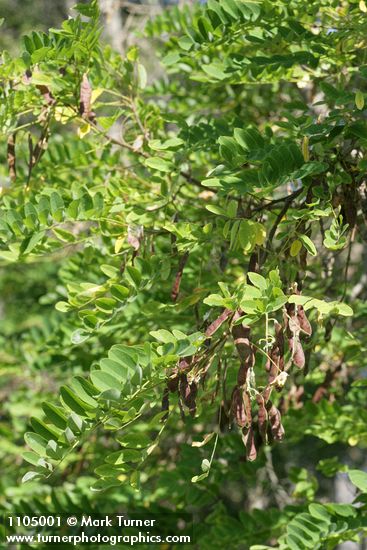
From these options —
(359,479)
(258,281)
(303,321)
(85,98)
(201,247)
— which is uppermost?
(85,98)

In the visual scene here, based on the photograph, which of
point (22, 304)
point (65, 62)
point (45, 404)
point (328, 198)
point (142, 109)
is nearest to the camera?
point (45, 404)

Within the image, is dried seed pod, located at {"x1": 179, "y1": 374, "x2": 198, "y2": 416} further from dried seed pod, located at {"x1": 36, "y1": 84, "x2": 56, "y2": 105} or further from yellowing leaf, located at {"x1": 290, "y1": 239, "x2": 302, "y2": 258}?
dried seed pod, located at {"x1": 36, "y1": 84, "x2": 56, "y2": 105}

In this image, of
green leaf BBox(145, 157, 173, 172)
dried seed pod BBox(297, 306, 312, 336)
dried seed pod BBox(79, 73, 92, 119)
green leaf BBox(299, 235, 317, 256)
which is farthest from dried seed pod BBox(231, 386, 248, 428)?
dried seed pod BBox(79, 73, 92, 119)

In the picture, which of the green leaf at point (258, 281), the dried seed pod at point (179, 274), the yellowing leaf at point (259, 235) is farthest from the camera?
the dried seed pod at point (179, 274)

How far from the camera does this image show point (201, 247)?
1634mm

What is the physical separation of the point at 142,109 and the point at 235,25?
39 cm

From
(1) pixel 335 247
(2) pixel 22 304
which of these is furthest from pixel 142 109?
(2) pixel 22 304

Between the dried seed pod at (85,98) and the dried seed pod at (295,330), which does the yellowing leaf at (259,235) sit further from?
the dried seed pod at (85,98)

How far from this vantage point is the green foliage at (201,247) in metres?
1.08

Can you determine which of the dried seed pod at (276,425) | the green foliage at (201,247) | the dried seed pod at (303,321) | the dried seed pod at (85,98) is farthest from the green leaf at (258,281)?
the dried seed pod at (85,98)

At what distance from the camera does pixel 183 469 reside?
203 cm

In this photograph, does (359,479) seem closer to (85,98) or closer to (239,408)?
(239,408)

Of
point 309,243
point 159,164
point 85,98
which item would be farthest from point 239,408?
point 85,98

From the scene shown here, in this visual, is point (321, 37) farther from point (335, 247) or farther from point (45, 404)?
point (45, 404)
